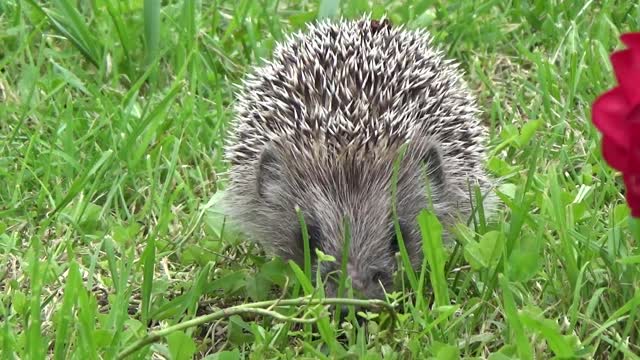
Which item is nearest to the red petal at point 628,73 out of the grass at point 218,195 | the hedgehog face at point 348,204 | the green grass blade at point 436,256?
the grass at point 218,195

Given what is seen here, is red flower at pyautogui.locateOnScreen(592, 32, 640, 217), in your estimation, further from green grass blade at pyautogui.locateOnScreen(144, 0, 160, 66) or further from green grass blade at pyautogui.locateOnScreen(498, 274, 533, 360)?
green grass blade at pyautogui.locateOnScreen(144, 0, 160, 66)

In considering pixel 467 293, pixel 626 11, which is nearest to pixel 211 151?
pixel 467 293

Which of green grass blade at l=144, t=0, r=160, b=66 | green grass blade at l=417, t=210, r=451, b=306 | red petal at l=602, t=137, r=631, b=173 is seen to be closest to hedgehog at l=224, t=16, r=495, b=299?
green grass blade at l=417, t=210, r=451, b=306

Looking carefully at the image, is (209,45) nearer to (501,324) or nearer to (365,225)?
(365,225)

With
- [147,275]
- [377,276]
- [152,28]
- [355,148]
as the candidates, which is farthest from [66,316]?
[152,28]

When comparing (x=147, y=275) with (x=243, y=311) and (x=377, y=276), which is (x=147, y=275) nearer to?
(x=243, y=311)
